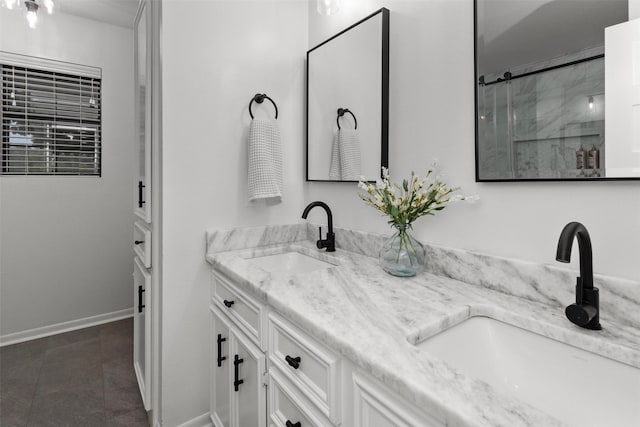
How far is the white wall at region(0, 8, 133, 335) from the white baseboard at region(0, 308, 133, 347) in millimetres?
34

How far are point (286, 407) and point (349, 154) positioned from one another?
1.09 metres

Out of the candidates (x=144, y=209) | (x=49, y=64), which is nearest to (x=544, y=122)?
(x=144, y=209)

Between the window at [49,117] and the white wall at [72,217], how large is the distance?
0.07m

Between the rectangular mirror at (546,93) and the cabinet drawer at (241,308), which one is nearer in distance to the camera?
the rectangular mirror at (546,93)

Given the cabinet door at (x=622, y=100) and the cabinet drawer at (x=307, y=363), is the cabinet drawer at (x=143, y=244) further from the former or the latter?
the cabinet door at (x=622, y=100)

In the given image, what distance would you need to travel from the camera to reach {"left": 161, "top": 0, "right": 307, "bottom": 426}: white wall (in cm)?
148

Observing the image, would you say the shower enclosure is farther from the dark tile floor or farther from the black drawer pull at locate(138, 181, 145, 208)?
the dark tile floor

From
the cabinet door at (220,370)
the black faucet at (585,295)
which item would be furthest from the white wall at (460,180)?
the cabinet door at (220,370)

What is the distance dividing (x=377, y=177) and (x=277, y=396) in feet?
3.01

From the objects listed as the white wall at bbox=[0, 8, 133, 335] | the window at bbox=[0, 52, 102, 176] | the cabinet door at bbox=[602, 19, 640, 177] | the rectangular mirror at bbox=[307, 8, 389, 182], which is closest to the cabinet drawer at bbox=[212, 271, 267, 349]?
the rectangular mirror at bbox=[307, 8, 389, 182]

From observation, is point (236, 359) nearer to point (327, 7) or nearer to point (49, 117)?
point (327, 7)

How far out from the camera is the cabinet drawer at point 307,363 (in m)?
0.78

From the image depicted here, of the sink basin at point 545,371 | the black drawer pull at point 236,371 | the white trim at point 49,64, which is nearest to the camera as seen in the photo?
the sink basin at point 545,371

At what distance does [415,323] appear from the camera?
2.67 ft
